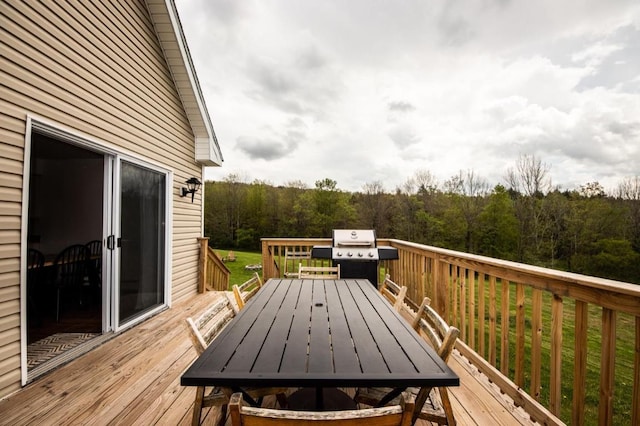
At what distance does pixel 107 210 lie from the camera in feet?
10.7

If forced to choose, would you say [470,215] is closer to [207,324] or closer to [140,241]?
[140,241]

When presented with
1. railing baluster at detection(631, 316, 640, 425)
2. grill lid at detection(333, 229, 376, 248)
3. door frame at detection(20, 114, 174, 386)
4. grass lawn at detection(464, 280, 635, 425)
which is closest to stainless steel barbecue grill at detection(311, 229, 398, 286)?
grill lid at detection(333, 229, 376, 248)

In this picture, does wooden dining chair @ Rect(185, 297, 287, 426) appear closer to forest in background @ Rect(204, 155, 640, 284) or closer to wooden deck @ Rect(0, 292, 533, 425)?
wooden deck @ Rect(0, 292, 533, 425)

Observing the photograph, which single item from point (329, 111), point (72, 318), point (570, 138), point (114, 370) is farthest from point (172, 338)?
point (570, 138)

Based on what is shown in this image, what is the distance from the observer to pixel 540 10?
4863mm

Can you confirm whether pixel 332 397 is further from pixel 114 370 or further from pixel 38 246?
pixel 38 246

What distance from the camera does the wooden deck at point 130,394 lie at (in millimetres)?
1915

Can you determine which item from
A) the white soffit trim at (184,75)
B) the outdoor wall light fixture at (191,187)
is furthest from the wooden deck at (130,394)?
the white soffit trim at (184,75)

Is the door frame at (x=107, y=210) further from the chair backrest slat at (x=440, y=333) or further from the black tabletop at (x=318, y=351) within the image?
the chair backrest slat at (x=440, y=333)

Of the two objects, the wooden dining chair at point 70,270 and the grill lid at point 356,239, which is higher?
the grill lid at point 356,239

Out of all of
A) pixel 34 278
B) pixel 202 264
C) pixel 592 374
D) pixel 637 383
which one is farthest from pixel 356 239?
pixel 592 374

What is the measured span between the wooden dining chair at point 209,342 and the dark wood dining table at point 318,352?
0.09 m

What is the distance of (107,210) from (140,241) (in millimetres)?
732

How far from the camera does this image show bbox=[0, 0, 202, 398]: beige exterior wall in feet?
7.27
